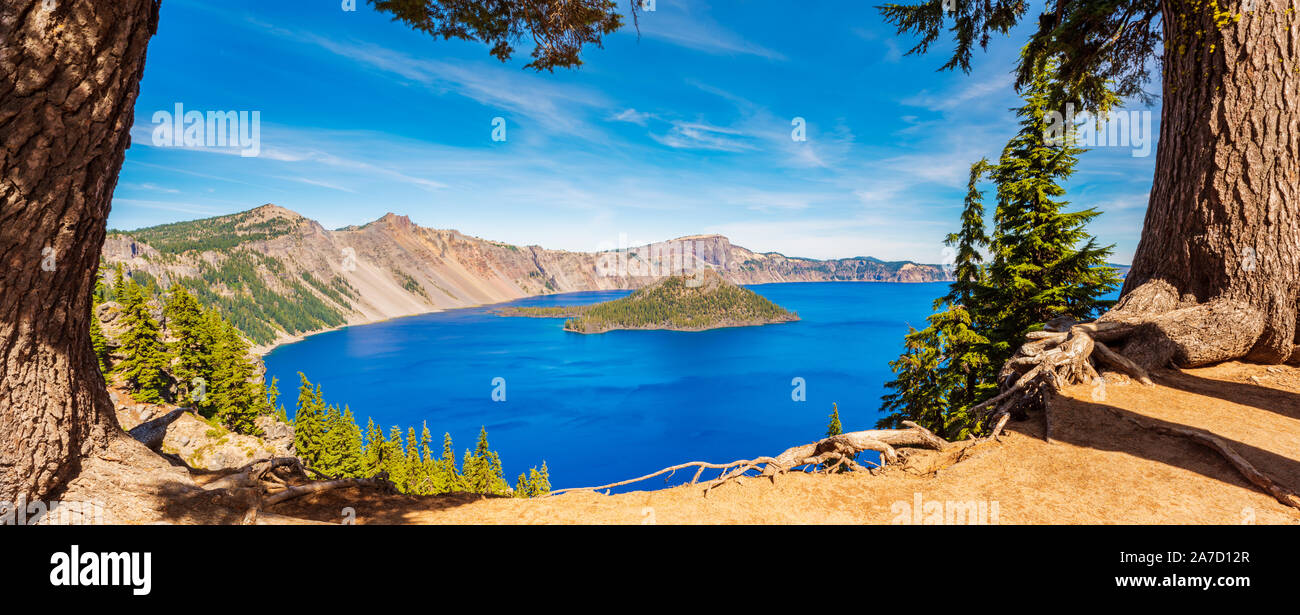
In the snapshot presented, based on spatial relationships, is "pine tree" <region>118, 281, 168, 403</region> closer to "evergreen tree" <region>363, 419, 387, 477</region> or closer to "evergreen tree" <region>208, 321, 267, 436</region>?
"evergreen tree" <region>208, 321, 267, 436</region>

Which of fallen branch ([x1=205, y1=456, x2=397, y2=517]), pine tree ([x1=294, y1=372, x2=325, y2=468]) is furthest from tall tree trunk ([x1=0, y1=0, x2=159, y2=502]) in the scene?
pine tree ([x1=294, y1=372, x2=325, y2=468])

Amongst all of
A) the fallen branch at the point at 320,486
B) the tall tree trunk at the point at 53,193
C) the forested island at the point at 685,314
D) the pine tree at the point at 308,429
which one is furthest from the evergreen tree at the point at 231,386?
the forested island at the point at 685,314

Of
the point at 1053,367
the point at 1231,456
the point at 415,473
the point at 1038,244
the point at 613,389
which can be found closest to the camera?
the point at 1231,456

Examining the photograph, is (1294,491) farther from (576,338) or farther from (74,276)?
(576,338)

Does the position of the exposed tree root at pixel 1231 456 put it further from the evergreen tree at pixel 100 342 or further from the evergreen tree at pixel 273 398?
the evergreen tree at pixel 273 398

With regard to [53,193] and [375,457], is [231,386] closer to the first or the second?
[375,457]
